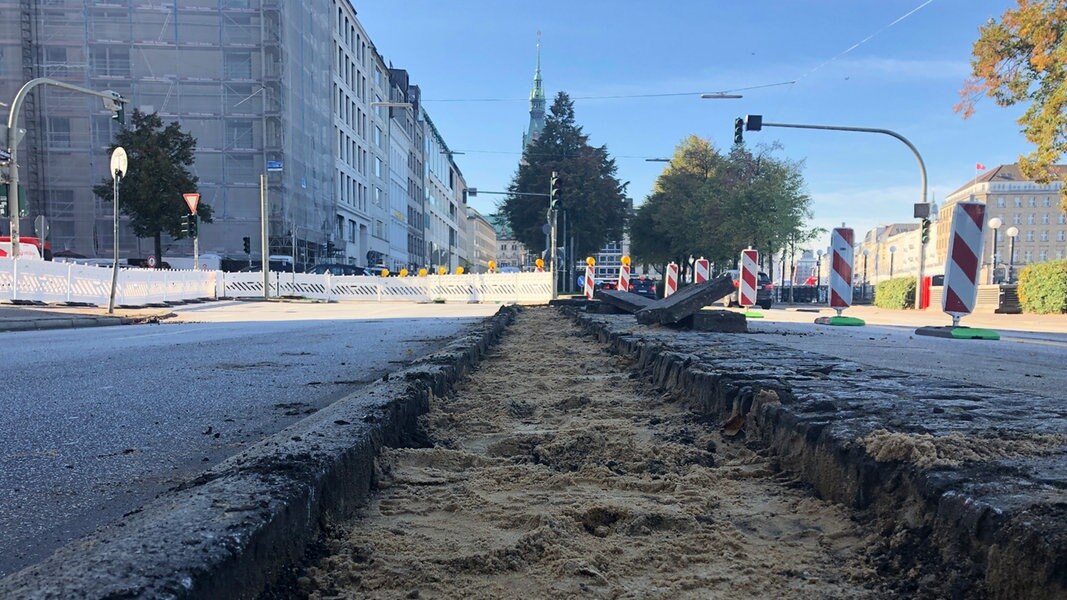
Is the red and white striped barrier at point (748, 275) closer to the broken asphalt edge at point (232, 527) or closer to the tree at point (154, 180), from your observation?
the broken asphalt edge at point (232, 527)

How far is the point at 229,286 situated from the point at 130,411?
2574 centimetres

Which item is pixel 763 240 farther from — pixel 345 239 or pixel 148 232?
pixel 148 232

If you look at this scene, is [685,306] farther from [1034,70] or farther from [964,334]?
[1034,70]

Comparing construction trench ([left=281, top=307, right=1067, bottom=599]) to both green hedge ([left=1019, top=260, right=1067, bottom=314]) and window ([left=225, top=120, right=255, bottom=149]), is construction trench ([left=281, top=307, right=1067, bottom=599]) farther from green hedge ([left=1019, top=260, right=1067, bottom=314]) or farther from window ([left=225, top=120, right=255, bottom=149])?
window ([left=225, top=120, right=255, bottom=149])

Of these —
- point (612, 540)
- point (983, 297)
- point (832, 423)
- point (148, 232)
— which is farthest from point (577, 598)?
point (148, 232)

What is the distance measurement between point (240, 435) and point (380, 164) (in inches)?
2291

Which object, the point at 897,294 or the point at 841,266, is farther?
the point at 897,294

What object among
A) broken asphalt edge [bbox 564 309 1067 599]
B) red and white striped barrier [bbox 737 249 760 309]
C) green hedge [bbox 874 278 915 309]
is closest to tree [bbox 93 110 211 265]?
red and white striped barrier [bbox 737 249 760 309]

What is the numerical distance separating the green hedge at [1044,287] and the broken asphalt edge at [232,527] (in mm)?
21024

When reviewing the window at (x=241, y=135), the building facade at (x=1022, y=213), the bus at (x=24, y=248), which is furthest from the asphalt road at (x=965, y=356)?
the building facade at (x=1022, y=213)

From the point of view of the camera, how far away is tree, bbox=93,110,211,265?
30656 millimetres

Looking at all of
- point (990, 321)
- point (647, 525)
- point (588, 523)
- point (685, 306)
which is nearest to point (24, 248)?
point (685, 306)

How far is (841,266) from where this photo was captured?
12.2 metres

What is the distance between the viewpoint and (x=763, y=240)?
38.3 metres
